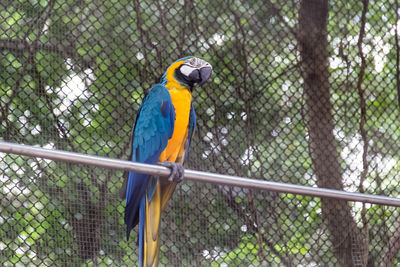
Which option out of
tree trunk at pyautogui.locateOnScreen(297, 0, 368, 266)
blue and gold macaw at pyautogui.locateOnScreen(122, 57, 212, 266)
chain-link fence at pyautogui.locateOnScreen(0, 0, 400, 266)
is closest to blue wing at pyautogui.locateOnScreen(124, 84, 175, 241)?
blue and gold macaw at pyautogui.locateOnScreen(122, 57, 212, 266)

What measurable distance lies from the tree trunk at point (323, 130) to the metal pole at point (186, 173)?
1.97ft

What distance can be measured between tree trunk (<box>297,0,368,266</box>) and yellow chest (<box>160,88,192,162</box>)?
1.75 ft

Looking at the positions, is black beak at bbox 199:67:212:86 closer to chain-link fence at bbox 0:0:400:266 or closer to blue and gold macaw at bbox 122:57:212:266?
blue and gold macaw at bbox 122:57:212:266

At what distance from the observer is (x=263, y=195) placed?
1604mm

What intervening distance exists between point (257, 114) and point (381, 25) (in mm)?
512

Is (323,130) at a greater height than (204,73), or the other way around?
(323,130)

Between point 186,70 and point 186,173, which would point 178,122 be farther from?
point 186,173

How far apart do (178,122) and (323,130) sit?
602 millimetres

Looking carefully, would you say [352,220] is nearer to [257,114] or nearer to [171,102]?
[257,114]

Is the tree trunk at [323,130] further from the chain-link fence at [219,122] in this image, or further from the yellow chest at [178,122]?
the yellow chest at [178,122]

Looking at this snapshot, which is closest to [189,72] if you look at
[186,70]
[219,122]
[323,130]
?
[186,70]

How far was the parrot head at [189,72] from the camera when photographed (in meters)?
1.26

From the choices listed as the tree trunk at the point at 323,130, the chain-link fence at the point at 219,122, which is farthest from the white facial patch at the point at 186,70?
the tree trunk at the point at 323,130

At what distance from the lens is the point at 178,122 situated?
48.7 inches
